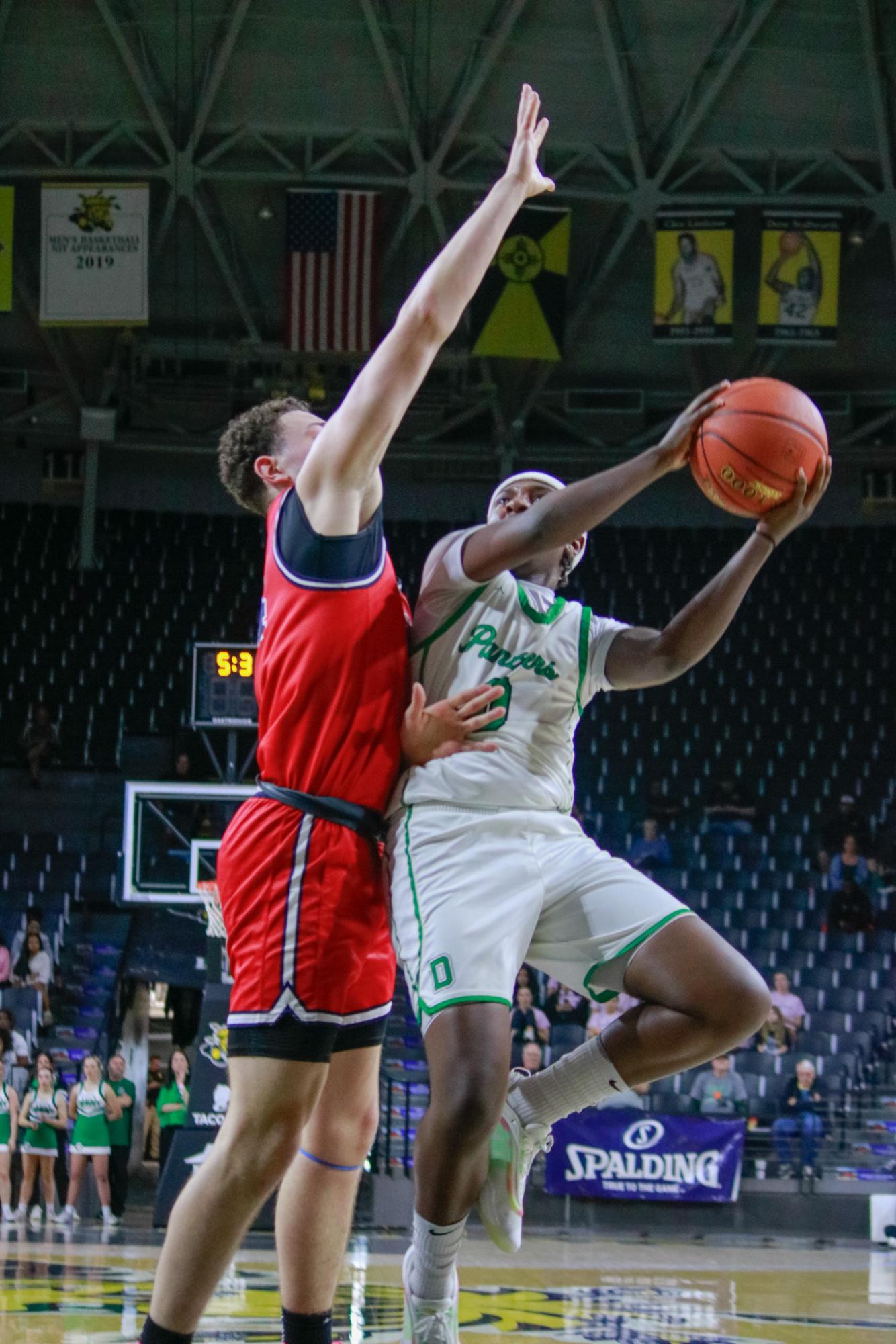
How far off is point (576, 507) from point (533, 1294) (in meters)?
4.72

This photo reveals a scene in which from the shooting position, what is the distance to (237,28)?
15.7 m

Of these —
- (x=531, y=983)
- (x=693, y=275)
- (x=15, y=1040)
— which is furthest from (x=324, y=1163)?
(x=693, y=275)

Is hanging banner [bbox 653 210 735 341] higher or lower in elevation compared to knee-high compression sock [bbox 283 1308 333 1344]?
higher

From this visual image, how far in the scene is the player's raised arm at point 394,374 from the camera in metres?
3.69

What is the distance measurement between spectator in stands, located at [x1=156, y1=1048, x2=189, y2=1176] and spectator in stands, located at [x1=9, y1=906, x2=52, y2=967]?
106 inches

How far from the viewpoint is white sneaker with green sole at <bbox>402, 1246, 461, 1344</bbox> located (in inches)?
145

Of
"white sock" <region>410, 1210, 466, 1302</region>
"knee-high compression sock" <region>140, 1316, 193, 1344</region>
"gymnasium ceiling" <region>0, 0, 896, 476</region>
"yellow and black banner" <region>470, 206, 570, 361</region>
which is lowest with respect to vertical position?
"knee-high compression sock" <region>140, 1316, 193, 1344</region>

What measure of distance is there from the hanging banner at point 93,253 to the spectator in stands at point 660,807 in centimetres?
783

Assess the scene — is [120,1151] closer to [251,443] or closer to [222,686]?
[222,686]

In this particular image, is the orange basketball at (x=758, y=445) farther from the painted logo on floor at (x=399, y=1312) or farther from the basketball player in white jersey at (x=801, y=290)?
the basketball player in white jersey at (x=801, y=290)

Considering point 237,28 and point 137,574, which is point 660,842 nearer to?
point 137,574

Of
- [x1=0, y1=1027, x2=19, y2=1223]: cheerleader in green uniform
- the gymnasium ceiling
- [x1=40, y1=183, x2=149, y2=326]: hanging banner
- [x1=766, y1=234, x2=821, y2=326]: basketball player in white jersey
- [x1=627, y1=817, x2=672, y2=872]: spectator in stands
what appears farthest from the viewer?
[x1=627, y1=817, x2=672, y2=872]: spectator in stands

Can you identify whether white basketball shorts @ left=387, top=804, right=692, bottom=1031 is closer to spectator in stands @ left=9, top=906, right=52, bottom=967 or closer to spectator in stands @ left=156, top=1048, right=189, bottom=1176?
spectator in stands @ left=156, top=1048, right=189, bottom=1176

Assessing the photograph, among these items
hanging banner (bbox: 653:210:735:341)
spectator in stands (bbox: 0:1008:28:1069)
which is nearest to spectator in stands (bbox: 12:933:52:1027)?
spectator in stands (bbox: 0:1008:28:1069)
